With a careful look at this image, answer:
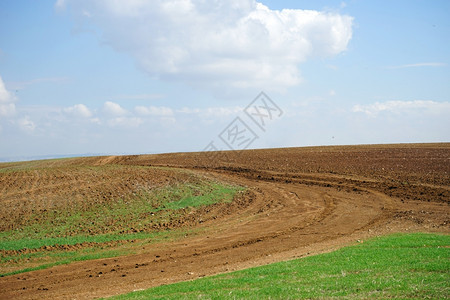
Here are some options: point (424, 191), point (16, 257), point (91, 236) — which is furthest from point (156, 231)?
point (424, 191)

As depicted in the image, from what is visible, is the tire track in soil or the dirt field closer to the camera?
the tire track in soil

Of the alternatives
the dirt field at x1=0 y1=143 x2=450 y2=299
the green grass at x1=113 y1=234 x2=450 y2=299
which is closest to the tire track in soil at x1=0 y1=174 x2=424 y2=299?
the dirt field at x1=0 y1=143 x2=450 y2=299

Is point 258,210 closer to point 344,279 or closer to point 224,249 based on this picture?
point 224,249

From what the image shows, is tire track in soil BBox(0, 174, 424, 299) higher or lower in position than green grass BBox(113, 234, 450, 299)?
lower

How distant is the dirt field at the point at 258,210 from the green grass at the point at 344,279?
2148 millimetres

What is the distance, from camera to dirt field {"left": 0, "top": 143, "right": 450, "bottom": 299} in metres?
14.4

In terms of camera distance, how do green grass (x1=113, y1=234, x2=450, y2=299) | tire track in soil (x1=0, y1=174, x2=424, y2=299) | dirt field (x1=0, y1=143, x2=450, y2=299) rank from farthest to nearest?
dirt field (x1=0, y1=143, x2=450, y2=299), tire track in soil (x1=0, y1=174, x2=424, y2=299), green grass (x1=113, y1=234, x2=450, y2=299)

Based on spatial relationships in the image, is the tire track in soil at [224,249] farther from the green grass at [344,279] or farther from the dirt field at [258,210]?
the green grass at [344,279]

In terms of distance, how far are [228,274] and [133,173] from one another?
25.3 meters

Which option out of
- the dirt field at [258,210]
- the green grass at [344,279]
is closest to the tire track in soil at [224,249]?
the dirt field at [258,210]

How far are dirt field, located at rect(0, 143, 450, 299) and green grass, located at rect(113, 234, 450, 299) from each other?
7.05 feet

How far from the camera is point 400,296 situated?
27.8 feet

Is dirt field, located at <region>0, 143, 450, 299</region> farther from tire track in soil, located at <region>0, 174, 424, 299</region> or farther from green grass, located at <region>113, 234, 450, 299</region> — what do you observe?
green grass, located at <region>113, 234, 450, 299</region>

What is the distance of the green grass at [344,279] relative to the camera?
356 inches
